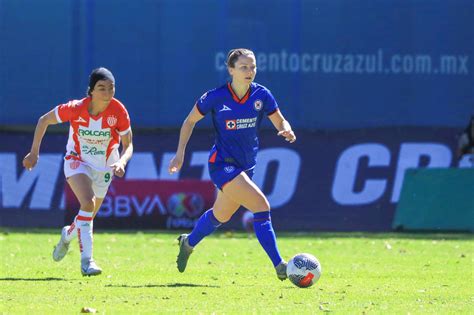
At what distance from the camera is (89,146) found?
1263 centimetres

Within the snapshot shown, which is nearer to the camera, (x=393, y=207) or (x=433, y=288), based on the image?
(x=433, y=288)

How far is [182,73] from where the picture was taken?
2183 centimetres

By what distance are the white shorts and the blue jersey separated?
1.54 meters

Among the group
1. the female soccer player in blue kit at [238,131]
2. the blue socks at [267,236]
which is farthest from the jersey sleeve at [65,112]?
the blue socks at [267,236]

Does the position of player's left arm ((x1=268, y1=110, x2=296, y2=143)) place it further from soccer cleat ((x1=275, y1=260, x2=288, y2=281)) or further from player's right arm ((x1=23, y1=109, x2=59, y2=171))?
player's right arm ((x1=23, y1=109, x2=59, y2=171))

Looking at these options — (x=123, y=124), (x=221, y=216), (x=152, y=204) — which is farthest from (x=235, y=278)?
(x=152, y=204)

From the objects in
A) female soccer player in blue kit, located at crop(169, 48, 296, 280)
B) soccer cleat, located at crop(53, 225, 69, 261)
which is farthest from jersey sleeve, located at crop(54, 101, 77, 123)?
female soccer player in blue kit, located at crop(169, 48, 296, 280)

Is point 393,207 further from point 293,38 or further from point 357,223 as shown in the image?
point 293,38

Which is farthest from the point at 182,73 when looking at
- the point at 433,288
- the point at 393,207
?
the point at 433,288

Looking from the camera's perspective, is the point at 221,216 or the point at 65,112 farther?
the point at 65,112

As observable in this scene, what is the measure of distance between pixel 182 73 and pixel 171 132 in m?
1.23

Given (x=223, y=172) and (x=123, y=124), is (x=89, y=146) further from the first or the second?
(x=223, y=172)

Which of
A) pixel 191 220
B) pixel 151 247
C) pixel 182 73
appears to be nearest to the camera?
pixel 151 247

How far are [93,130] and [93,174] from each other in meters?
0.51
